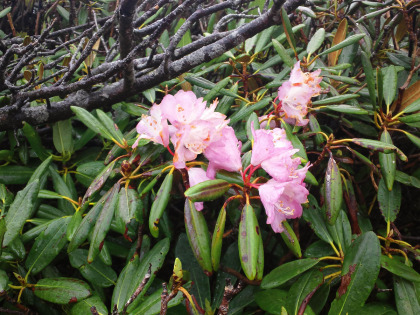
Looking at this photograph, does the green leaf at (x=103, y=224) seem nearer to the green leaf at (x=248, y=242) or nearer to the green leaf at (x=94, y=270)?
the green leaf at (x=94, y=270)

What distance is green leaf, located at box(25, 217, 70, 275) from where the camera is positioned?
38.7 inches

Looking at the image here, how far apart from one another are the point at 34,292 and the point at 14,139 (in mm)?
544

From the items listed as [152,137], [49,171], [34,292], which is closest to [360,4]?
[152,137]

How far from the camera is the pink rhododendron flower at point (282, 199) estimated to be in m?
0.72

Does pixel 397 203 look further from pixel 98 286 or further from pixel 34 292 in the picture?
pixel 34 292

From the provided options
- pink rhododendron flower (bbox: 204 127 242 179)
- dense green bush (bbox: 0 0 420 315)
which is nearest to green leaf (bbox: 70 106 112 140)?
dense green bush (bbox: 0 0 420 315)

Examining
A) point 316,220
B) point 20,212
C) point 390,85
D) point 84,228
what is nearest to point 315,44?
point 390,85

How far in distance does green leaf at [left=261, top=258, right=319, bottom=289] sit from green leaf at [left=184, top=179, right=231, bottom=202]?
270mm

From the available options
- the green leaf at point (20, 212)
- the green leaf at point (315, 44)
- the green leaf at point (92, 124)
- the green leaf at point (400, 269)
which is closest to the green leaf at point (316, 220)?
the green leaf at point (400, 269)

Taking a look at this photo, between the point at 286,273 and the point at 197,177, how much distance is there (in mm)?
324

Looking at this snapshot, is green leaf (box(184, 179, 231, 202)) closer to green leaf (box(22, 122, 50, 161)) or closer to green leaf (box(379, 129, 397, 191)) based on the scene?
green leaf (box(379, 129, 397, 191))

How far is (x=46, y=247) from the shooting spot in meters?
0.99

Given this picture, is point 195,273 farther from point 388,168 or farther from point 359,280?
point 388,168

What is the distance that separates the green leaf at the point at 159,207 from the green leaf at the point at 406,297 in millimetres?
599
